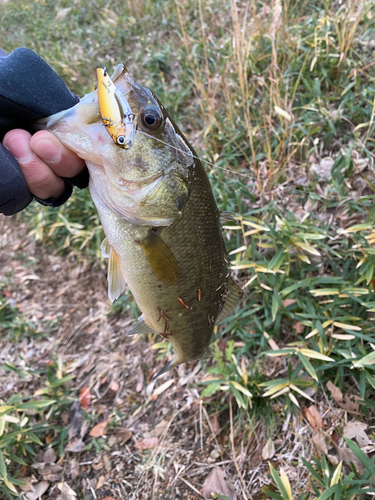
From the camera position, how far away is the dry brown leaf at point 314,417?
208 cm

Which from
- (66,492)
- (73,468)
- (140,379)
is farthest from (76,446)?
(140,379)

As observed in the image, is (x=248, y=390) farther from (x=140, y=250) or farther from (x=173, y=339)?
(x=140, y=250)

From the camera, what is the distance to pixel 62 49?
566cm

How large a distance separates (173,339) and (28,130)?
1.20 meters

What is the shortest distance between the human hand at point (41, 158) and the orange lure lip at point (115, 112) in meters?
0.26

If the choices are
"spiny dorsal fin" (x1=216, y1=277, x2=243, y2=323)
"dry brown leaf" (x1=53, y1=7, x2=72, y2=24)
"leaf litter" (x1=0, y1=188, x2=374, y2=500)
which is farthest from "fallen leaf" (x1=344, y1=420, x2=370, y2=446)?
"dry brown leaf" (x1=53, y1=7, x2=72, y2=24)

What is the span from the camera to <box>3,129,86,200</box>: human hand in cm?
133

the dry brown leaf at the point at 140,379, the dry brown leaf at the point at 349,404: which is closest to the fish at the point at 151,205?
the dry brown leaf at the point at 349,404

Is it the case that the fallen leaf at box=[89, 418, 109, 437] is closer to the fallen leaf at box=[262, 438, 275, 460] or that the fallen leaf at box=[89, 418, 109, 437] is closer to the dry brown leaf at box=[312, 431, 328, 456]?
the fallen leaf at box=[262, 438, 275, 460]

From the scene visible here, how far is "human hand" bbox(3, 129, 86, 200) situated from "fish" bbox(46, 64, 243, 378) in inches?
2.4

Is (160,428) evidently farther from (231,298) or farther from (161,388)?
(231,298)

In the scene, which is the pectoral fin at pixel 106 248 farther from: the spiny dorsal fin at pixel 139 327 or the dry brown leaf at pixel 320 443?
the dry brown leaf at pixel 320 443

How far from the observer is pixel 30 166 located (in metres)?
1.38

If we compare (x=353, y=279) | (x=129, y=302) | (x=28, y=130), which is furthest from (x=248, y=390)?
(x=28, y=130)
